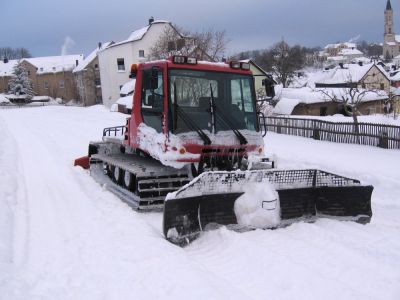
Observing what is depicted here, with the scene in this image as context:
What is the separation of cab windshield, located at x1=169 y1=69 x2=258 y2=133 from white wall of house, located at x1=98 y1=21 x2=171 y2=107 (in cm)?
3942

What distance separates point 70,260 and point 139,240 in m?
0.93

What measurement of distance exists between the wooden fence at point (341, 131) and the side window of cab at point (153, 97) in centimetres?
696

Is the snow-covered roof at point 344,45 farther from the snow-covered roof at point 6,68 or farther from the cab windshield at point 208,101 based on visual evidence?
the cab windshield at point 208,101

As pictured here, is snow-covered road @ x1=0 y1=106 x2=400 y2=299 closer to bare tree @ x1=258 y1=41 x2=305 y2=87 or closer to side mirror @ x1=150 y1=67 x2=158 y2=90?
side mirror @ x1=150 y1=67 x2=158 y2=90

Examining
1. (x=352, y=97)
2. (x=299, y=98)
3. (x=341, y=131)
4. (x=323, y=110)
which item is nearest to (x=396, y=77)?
(x=323, y=110)

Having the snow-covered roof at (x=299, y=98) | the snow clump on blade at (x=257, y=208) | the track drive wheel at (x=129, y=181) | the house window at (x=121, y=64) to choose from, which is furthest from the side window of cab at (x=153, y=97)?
the house window at (x=121, y=64)

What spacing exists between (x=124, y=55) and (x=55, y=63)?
4592cm

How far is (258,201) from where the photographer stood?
6.43m

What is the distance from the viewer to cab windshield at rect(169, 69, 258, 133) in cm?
747

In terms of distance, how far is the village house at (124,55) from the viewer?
1893 inches

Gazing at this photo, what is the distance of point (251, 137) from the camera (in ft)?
25.7

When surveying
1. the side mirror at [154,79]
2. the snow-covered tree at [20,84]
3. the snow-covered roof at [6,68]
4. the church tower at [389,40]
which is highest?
the church tower at [389,40]

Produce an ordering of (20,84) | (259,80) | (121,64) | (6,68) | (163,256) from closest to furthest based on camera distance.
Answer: (163,256), (259,80), (121,64), (20,84), (6,68)

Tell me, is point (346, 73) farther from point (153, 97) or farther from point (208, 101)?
point (153, 97)
